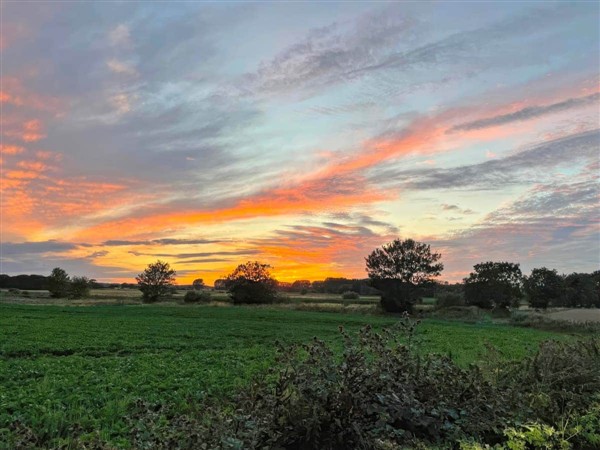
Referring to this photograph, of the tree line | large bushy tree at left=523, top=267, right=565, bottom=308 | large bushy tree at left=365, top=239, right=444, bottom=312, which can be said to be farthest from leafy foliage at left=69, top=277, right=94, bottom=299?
large bushy tree at left=523, top=267, right=565, bottom=308

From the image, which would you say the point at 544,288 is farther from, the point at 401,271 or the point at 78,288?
the point at 78,288

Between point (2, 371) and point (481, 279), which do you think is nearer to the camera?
point (2, 371)

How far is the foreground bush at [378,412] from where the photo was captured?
468 centimetres

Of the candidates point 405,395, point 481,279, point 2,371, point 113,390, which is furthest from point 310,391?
point 481,279

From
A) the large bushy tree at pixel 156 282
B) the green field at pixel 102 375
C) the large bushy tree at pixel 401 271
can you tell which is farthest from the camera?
the large bushy tree at pixel 156 282

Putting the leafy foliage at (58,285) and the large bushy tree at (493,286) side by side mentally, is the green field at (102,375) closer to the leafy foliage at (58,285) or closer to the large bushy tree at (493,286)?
the large bushy tree at (493,286)

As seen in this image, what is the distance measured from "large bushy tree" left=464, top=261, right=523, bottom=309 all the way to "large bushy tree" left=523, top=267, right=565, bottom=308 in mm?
17642

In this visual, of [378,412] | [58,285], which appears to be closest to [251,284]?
Answer: [58,285]

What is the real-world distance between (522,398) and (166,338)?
2176cm

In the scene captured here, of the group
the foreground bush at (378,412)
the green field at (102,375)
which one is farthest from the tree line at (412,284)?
the foreground bush at (378,412)

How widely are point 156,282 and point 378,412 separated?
3691 inches

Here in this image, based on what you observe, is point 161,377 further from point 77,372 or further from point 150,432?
point 150,432

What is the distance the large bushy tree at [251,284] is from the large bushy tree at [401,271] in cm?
2038

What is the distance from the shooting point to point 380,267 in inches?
2751
